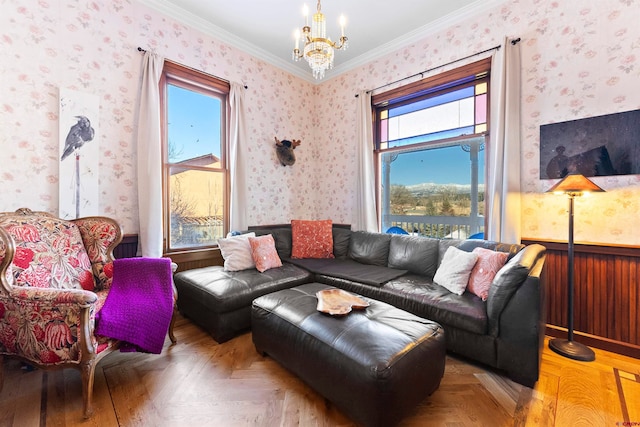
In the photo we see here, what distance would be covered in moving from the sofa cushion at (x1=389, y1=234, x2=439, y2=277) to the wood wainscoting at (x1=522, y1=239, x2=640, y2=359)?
94 cm

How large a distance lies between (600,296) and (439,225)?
146 centimetres

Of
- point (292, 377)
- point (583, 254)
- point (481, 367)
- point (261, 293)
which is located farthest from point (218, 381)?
point (583, 254)

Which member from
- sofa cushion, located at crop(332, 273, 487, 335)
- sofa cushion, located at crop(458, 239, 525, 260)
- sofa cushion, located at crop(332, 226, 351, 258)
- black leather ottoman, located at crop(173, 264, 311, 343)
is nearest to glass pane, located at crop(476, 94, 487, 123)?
sofa cushion, located at crop(458, 239, 525, 260)

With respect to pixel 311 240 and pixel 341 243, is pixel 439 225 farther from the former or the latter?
pixel 311 240

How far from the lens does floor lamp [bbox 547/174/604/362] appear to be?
1941 millimetres

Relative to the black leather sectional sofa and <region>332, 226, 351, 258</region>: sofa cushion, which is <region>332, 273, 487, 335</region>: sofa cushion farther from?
<region>332, 226, 351, 258</region>: sofa cushion

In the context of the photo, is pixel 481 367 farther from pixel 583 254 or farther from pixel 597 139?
pixel 597 139

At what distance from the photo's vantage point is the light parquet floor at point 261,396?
4.69ft

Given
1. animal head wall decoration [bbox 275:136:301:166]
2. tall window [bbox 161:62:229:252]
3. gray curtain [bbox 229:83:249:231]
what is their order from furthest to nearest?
1. animal head wall decoration [bbox 275:136:301:166]
2. gray curtain [bbox 229:83:249:231]
3. tall window [bbox 161:62:229:252]

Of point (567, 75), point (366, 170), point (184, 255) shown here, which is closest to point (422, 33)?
point (567, 75)

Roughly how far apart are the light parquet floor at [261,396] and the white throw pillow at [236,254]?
2.93 ft

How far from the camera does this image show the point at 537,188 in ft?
8.12

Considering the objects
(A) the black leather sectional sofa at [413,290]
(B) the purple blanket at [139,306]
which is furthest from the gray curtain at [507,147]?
(B) the purple blanket at [139,306]

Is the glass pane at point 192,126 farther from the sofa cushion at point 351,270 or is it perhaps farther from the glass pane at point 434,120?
the glass pane at point 434,120
